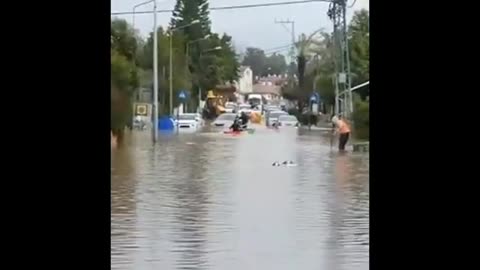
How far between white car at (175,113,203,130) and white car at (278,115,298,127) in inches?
90.4

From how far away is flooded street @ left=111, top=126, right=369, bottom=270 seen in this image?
20.6 feet

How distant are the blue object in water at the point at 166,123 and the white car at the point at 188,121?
0.66 feet

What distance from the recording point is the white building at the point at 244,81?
23.6 metres

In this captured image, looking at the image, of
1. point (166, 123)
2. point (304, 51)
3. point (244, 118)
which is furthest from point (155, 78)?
point (244, 118)

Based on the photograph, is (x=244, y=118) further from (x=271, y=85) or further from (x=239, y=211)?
(x=239, y=211)

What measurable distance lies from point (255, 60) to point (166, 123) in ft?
16.8

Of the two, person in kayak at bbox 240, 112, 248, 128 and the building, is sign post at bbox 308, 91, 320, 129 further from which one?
person in kayak at bbox 240, 112, 248, 128

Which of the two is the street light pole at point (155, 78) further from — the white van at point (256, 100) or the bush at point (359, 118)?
the bush at point (359, 118)

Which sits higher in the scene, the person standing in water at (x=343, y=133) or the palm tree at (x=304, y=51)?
the palm tree at (x=304, y=51)

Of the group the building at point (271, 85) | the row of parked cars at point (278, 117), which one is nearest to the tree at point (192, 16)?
the building at point (271, 85)

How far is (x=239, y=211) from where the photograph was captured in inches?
364
